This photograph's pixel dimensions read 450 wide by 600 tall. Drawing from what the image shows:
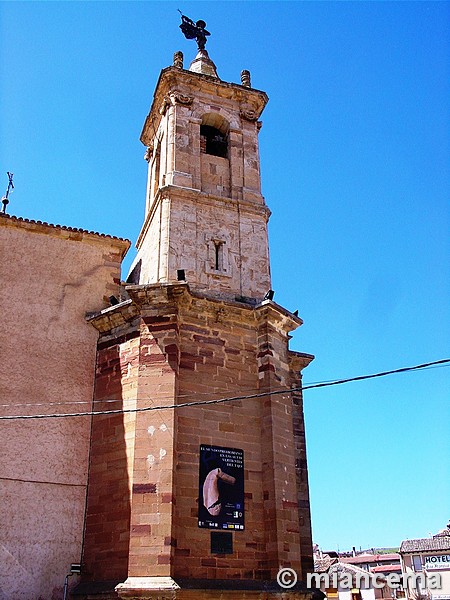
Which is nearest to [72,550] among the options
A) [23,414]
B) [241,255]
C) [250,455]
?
[23,414]

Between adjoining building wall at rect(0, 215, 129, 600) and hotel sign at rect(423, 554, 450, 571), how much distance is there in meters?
29.3

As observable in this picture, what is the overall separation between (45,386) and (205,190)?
20.1ft

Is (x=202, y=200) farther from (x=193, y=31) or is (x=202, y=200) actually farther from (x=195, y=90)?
(x=193, y=31)

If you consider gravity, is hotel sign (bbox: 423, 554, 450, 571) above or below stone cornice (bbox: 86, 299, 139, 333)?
below

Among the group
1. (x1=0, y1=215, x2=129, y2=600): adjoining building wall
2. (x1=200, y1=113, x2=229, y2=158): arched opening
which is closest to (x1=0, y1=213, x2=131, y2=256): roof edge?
(x1=0, y1=215, x2=129, y2=600): adjoining building wall

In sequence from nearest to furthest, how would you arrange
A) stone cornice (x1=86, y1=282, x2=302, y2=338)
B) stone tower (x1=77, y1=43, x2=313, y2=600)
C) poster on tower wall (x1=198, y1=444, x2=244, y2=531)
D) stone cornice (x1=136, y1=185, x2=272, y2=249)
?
stone tower (x1=77, y1=43, x2=313, y2=600) → poster on tower wall (x1=198, y1=444, x2=244, y2=531) → stone cornice (x1=86, y1=282, x2=302, y2=338) → stone cornice (x1=136, y1=185, x2=272, y2=249)

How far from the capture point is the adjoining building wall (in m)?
11.1

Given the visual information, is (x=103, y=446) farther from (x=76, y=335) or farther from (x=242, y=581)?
(x=242, y=581)

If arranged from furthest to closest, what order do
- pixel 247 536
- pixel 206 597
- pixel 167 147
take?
pixel 167 147 < pixel 247 536 < pixel 206 597

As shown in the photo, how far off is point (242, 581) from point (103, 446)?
12.0 feet

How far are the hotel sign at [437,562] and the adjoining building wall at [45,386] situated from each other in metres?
29.3

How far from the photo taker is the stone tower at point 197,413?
10.5 metres

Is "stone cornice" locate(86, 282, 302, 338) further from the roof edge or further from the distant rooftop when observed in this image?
the distant rooftop

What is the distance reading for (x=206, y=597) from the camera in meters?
10.1
